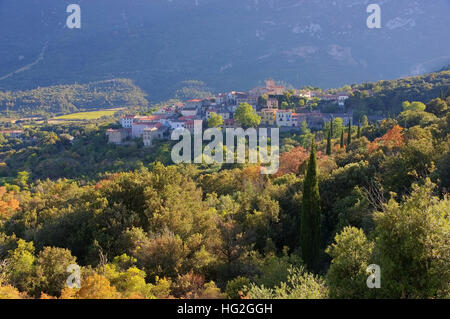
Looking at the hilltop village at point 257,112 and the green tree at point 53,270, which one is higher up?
the hilltop village at point 257,112

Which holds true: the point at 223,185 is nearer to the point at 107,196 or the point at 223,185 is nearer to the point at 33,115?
the point at 107,196

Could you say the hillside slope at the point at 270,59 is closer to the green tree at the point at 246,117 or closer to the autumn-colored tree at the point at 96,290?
the green tree at the point at 246,117

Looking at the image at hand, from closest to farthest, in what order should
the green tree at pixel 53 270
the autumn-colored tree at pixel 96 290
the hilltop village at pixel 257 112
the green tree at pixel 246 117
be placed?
the autumn-colored tree at pixel 96 290 < the green tree at pixel 53 270 < the green tree at pixel 246 117 < the hilltop village at pixel 257 112

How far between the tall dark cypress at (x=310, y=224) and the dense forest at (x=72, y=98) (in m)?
117

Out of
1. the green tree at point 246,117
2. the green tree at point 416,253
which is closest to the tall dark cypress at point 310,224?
the green tree at point 416,253

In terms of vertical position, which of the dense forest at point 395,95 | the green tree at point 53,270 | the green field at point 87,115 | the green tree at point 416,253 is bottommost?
the green tree at point 53,270

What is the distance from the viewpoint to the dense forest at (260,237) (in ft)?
27.6

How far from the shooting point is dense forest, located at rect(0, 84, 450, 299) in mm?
8414

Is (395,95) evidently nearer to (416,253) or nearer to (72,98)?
(416,253)

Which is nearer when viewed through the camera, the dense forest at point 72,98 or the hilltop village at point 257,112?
the hilltop village at point 257,112

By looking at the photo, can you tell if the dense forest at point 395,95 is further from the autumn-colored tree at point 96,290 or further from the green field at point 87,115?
the green field at point 87,115

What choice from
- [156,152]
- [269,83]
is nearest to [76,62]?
[269,83]

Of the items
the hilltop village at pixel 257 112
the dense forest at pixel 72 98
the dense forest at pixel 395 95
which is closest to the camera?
the dense forest at pixel 395 95

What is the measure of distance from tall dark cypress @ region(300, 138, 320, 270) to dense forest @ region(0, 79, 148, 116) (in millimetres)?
117003
